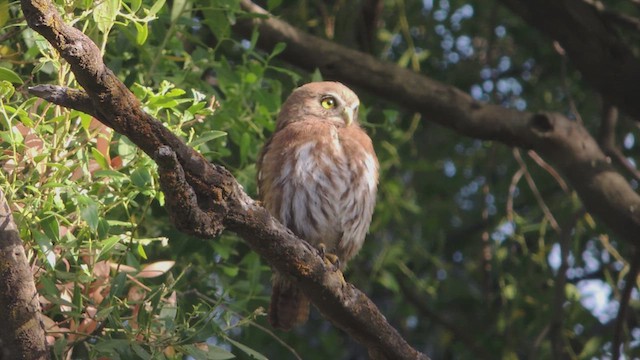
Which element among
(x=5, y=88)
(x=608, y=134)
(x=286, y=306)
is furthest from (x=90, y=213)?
(x=608, y=134)

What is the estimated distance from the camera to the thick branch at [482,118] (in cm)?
464

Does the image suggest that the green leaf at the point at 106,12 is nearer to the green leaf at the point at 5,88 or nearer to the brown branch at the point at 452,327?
the green leaf at the point at 5,88

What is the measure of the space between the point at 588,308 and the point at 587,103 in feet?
4.27

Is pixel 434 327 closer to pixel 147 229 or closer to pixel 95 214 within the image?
pixel 147 229

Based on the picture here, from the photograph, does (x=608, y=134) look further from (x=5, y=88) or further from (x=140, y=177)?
(x=5, y=88)

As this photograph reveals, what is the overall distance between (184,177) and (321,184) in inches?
66.1

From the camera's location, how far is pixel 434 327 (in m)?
6.65

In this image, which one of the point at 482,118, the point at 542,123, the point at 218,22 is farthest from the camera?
the point at 482,118

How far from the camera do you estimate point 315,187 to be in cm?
413

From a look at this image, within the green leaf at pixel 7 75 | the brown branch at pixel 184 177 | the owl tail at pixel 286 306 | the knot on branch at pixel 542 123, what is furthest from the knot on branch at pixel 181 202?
the knot on branch at pixel 542 123

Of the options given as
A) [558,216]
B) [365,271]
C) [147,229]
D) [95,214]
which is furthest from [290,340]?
[95,214]

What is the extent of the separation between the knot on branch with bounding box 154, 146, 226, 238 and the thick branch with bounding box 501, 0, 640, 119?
2.79 meters

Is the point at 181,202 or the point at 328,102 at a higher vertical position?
the point at 181,202

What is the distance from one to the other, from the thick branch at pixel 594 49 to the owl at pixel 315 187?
1.15 meters
